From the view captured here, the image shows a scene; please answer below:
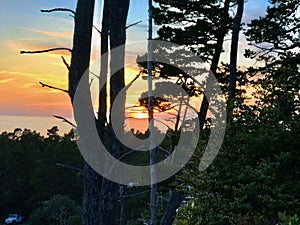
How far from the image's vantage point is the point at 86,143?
150 inches

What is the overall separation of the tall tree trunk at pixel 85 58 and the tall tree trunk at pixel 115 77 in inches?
3.2

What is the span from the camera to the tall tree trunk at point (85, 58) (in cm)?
379

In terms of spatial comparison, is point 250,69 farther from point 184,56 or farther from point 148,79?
point 148,79

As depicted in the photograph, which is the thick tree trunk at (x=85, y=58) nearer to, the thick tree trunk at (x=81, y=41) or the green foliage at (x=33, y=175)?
the thick tree trunk at (x=81, y=41)

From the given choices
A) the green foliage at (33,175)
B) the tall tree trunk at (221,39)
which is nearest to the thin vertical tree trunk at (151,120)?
the tall tree trunk at (221,39)

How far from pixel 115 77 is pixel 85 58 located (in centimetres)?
33

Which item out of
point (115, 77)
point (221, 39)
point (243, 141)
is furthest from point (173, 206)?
point (115, 77)

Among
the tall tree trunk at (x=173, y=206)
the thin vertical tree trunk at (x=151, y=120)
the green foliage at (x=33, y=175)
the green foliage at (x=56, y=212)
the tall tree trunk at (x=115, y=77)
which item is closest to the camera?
the tall tree trunk at (x=115, y=77)

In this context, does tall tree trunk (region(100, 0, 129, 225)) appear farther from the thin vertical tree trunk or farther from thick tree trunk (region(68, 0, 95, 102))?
the thin vertical tree trunk

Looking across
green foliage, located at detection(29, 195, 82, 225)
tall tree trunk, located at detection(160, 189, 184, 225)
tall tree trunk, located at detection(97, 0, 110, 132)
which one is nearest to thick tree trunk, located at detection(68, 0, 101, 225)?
tall tree trunk, located at detection(97, 0, 110, 132)

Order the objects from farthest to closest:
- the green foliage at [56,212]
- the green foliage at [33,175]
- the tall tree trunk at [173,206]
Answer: the green foliage at [33,175] < the green foliage at [56,212] < the tall tree trunk at [173,206]

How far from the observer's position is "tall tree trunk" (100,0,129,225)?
375cm

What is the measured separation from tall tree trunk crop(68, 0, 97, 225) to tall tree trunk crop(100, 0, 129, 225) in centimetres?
8

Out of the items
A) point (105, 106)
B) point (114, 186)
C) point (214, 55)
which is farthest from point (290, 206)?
point (214, 55)
